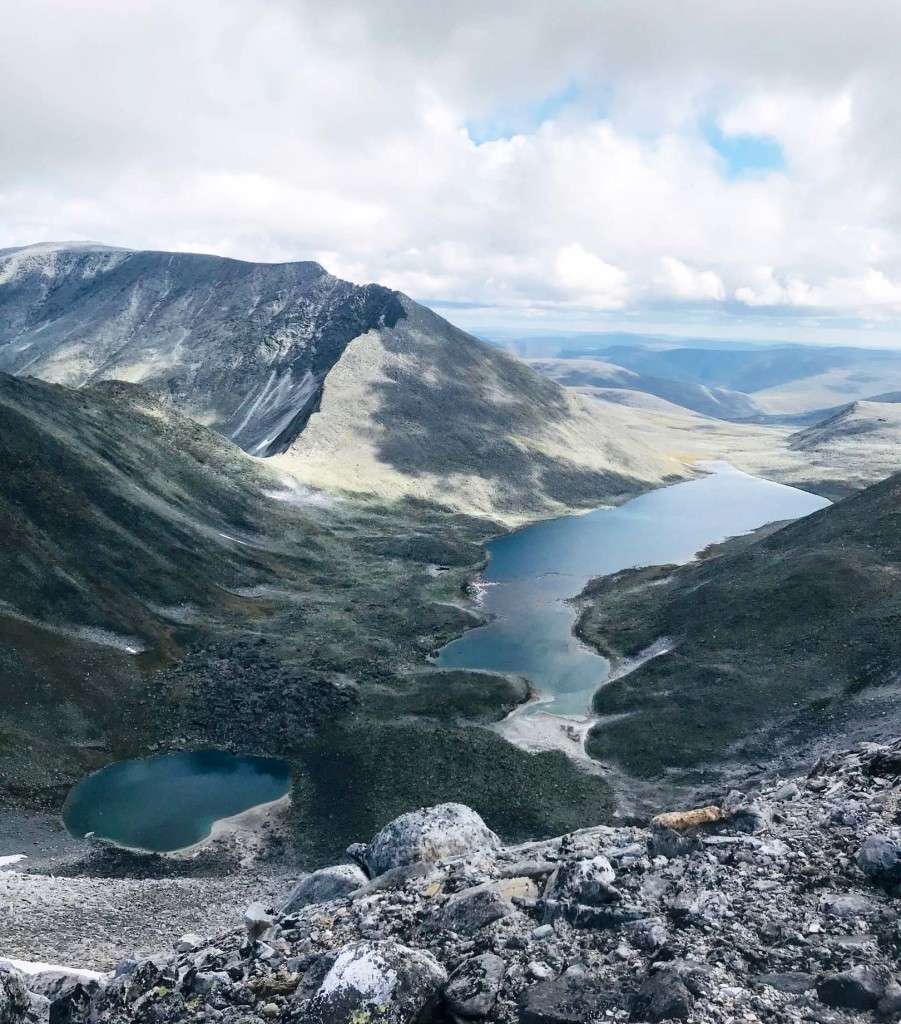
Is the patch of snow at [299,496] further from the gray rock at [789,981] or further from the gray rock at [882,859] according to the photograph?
the gray rock at [789,981]

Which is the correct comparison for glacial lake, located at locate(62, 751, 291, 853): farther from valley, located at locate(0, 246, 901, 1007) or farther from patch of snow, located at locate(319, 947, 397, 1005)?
patch of snow, located at locate(319, 947, 397, 1005)

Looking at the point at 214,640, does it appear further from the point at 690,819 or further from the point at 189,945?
the point at 690,819

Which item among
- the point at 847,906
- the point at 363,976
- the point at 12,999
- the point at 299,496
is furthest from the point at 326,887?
the point at 299,496

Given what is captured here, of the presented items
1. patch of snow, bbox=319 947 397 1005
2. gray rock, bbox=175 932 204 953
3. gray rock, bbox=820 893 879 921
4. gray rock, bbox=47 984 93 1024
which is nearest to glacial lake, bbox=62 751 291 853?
gray rock, bbox=175 932 204 953

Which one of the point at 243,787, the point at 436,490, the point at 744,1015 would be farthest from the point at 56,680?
the point at 436,490

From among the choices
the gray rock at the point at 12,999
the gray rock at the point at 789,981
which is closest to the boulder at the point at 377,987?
the gray rock at the point at 789,981

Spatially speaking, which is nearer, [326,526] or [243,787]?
[243,787]

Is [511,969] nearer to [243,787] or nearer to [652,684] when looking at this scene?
[243,787]
